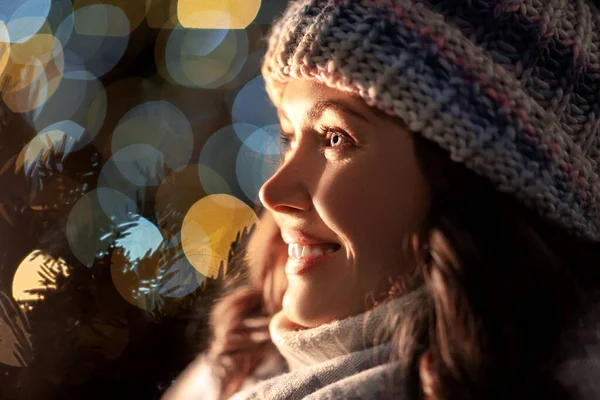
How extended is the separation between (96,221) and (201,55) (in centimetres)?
32

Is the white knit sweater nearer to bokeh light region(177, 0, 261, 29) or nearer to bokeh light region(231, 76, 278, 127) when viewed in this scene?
bokeh light region(231, 76, 278, 127)

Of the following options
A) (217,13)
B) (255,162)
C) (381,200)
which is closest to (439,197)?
(381,200)

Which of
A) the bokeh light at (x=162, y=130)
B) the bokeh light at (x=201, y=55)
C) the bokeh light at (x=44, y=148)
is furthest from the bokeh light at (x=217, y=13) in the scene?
the bokeh light at (x=44, y=148)

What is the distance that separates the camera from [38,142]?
0.83 metres

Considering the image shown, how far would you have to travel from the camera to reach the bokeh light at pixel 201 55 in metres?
0.98

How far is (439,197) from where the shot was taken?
64 centimetres

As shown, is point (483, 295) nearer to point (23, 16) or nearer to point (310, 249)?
point (310, 249)

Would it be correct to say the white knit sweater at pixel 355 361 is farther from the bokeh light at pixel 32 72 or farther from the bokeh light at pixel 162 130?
the bokeh light at pixel 32 72

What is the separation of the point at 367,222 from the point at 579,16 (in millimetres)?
342

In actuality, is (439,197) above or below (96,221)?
above

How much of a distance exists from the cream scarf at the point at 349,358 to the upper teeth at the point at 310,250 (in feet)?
0.26

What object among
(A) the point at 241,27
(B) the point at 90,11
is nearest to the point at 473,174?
(A) the point at 241,27

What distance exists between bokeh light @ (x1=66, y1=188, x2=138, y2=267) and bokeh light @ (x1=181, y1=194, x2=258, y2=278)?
0.30ft

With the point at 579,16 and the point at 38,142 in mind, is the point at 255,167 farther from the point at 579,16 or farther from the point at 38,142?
the point at 579,16
